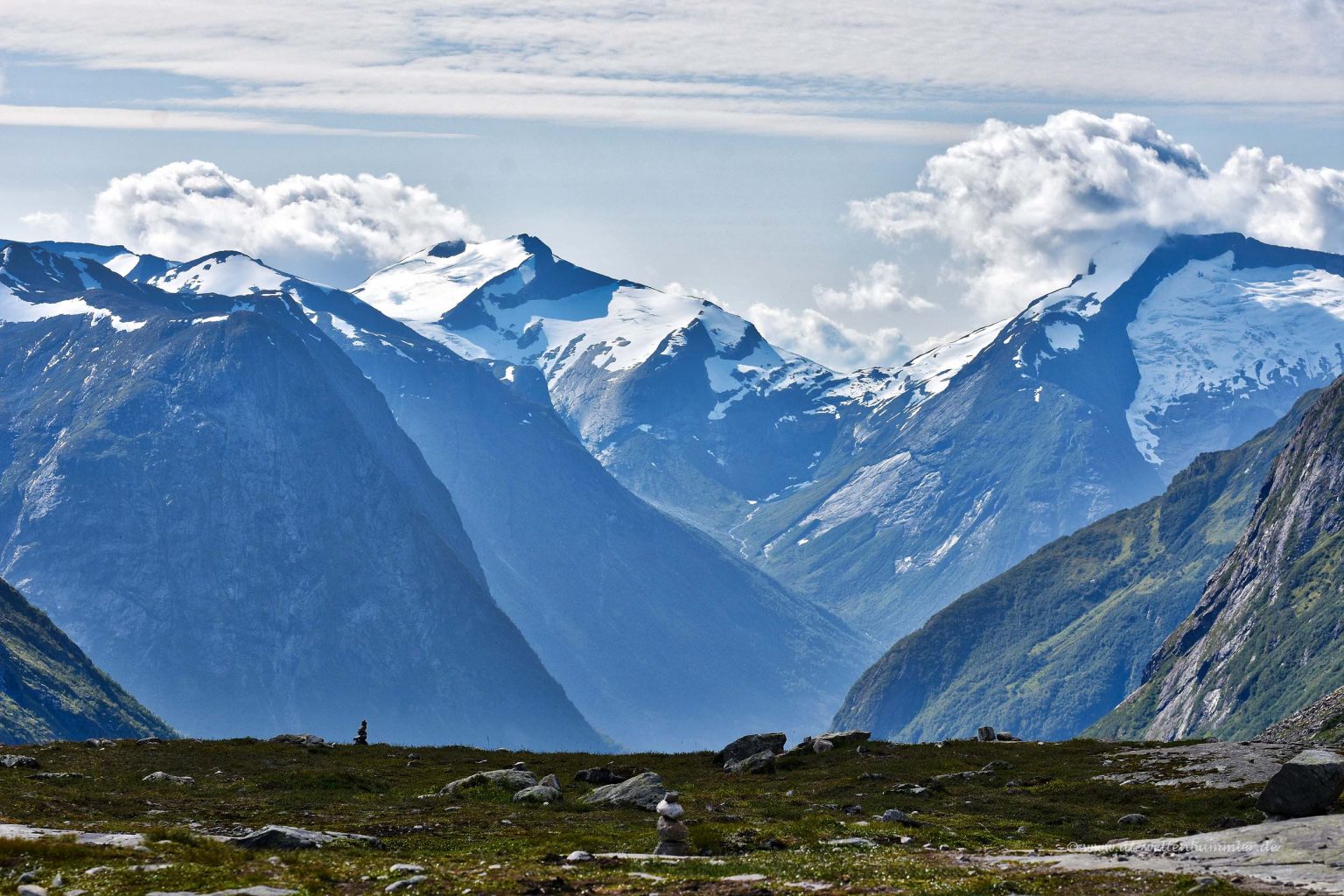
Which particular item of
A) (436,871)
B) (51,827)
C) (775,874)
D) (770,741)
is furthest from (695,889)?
(770,741)

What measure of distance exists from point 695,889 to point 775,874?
484cm

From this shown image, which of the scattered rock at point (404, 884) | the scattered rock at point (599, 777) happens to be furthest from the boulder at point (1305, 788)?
the scattered rock at point (404, 884)

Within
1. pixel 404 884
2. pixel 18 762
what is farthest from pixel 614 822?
pixel 18 762

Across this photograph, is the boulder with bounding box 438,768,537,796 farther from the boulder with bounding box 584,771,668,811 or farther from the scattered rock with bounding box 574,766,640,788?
the boulder with bounding box 584,771,668,811

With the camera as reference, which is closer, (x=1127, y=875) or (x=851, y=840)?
(x=1127, y=875)

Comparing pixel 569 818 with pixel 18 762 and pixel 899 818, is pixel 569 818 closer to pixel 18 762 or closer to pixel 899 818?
pixel 899 818

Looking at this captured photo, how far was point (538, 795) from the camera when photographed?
86750 millimetres

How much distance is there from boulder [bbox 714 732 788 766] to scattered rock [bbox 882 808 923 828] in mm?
28800

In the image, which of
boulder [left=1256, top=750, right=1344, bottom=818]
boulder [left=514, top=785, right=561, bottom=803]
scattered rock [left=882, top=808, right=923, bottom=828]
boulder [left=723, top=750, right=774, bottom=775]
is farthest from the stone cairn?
boulder [left=723, top=750, right=774, bottom=775]

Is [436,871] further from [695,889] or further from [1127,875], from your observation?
[1127,875]

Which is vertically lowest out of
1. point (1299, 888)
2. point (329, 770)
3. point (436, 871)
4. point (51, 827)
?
point (1299, 888)

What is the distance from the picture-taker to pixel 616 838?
71.5 metres

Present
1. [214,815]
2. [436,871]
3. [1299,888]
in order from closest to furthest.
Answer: [1299,888]
[436,871]
[214,815]

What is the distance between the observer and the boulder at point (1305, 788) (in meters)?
69.8
